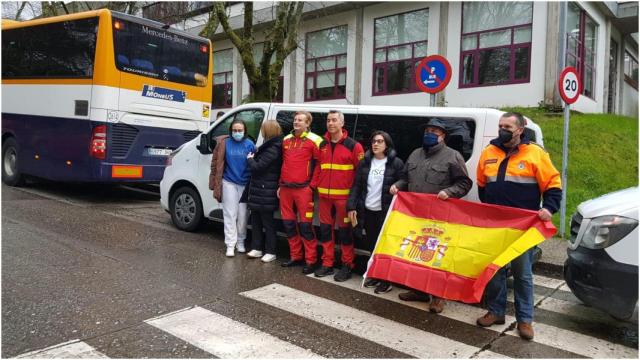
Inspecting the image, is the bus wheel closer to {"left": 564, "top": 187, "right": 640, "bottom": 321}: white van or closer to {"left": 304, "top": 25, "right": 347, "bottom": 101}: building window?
{"left": 564, "top": 187, "right": 640, "bottom": 321}: white van

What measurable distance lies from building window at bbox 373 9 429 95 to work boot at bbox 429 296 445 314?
15.0 m

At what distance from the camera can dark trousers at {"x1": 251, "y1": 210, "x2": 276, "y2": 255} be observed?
606 cm

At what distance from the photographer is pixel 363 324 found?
13.8ft

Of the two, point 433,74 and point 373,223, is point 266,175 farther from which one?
point 433,74

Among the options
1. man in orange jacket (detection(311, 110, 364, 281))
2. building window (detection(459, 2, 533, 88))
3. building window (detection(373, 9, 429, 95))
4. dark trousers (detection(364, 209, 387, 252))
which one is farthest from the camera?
building window (detection(373, 9, 429, 95))

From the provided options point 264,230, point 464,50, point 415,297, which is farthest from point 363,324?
point 464,50

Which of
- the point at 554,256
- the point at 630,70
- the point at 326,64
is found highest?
the point at 630,70

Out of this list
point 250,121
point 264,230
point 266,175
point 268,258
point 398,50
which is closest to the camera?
point 266,175

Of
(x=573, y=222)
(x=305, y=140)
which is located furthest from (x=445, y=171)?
(x=305, y=140)

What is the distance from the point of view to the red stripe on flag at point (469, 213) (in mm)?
4059

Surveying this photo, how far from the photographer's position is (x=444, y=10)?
18.1 meters

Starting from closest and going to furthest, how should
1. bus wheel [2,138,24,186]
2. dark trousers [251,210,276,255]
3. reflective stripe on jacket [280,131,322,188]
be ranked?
reflective stripe on jacket [280,131,322,188]
dark trousers [251,210,276,255]
bus wheel [2,138,24,186]

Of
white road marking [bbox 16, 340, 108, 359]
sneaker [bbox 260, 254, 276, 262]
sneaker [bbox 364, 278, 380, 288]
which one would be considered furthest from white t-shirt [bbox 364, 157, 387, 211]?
white road marking [bbox 16, 340, 108, 359]

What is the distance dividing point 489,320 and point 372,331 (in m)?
1.05
